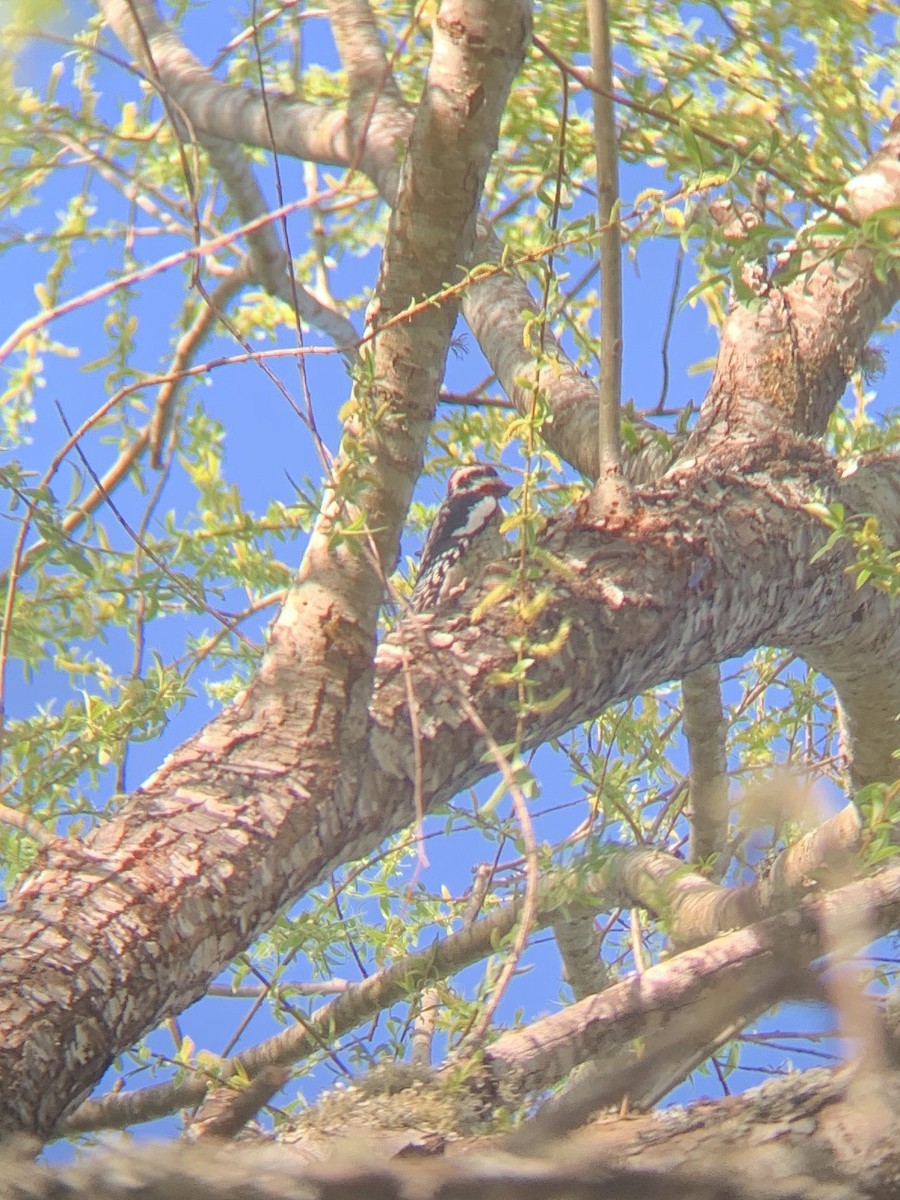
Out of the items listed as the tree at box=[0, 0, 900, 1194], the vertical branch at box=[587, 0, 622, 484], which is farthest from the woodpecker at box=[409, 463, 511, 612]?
the vertical branch at box=[587, 0, 622, 484]

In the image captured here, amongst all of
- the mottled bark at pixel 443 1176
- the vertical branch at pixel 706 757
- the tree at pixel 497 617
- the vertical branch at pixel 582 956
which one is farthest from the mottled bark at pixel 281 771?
the vertical branch at pixel 582 956

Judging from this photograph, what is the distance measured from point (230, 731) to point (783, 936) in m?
0.83

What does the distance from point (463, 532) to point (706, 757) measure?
67 cm

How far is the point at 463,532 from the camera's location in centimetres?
222

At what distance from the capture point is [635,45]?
1876 millimetres

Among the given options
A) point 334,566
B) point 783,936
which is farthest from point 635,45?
point 783,936

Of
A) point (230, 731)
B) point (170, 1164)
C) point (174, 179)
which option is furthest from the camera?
point (174, 179)

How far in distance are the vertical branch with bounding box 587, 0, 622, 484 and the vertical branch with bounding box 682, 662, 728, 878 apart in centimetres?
65

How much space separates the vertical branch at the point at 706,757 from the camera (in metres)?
1.80

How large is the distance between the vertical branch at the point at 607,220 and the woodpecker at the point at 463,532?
922 millimetres

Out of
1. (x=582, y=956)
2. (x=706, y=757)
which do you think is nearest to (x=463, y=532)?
(x=706, y=757)

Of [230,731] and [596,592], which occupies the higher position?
[596,592]

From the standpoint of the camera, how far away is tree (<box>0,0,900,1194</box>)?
89 centimetres

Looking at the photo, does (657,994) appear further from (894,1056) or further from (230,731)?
(894,1056)
